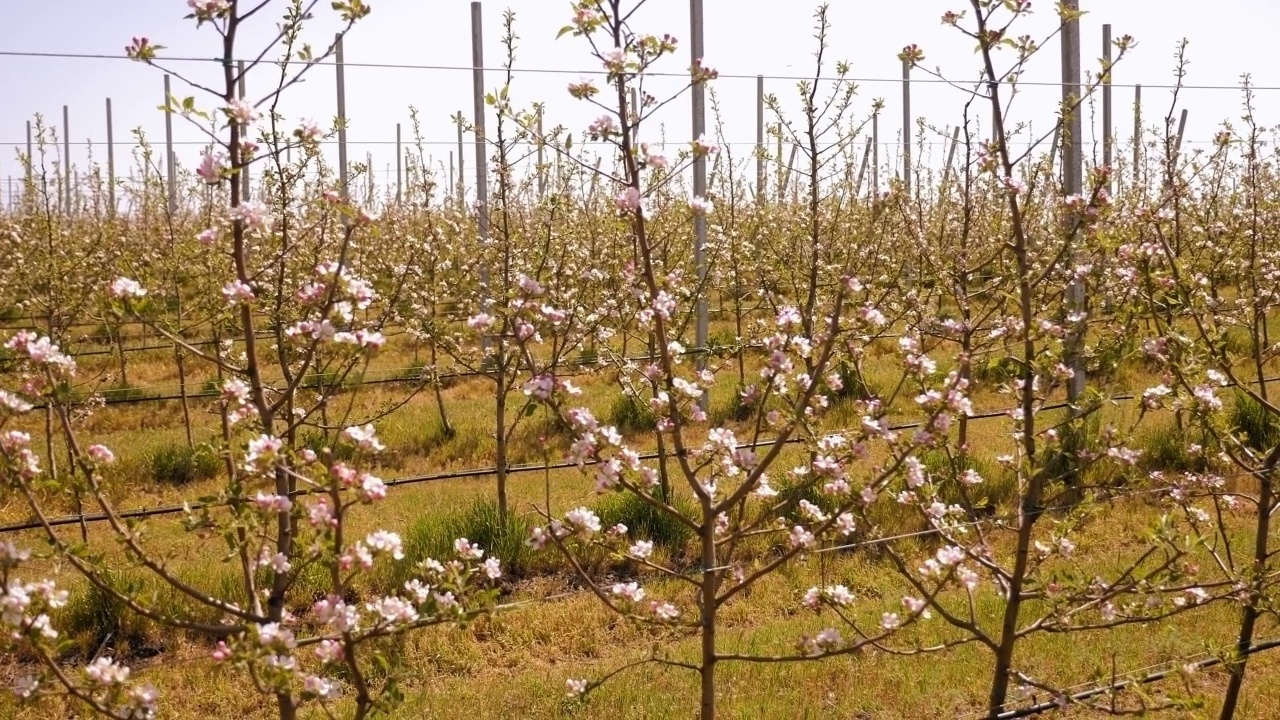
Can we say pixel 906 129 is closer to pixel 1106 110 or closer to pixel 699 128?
pixel 1106 110

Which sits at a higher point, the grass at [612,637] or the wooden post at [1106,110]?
the wooden post at [1106,110]

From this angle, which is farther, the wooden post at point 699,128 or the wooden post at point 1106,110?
the wooden post at point 1106,110

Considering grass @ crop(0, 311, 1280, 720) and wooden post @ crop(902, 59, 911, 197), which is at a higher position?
wooden post @ crop(902, 59, 911, 197)

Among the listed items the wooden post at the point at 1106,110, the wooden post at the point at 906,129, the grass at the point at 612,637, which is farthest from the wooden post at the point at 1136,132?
the grass at the point at 612,637

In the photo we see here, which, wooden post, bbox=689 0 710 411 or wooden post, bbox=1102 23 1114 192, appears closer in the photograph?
wooden post, bbox=689 0 710 411

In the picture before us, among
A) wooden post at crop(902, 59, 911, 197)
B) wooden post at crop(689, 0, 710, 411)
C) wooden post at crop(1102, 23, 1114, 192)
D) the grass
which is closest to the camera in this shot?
the grass

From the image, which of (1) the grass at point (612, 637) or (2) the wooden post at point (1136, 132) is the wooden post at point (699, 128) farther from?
(2) the wooden post at point (1136, 132)

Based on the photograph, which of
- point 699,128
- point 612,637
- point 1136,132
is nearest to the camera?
point 612,637

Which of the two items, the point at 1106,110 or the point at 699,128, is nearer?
the point at 699,128

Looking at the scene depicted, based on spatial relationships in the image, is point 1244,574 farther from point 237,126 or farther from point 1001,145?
point 237,126

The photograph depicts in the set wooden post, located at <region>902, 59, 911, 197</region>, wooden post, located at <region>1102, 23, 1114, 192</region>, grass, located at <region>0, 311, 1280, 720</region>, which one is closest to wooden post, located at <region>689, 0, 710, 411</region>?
grass, located at <region>0, 311, 1280, 720</region>

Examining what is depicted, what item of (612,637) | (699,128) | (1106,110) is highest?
(1106,110)

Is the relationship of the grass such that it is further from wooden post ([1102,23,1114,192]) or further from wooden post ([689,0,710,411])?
wooden post ([1102,23,1114,192])

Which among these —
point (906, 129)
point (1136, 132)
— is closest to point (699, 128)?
point (1136, 132)
